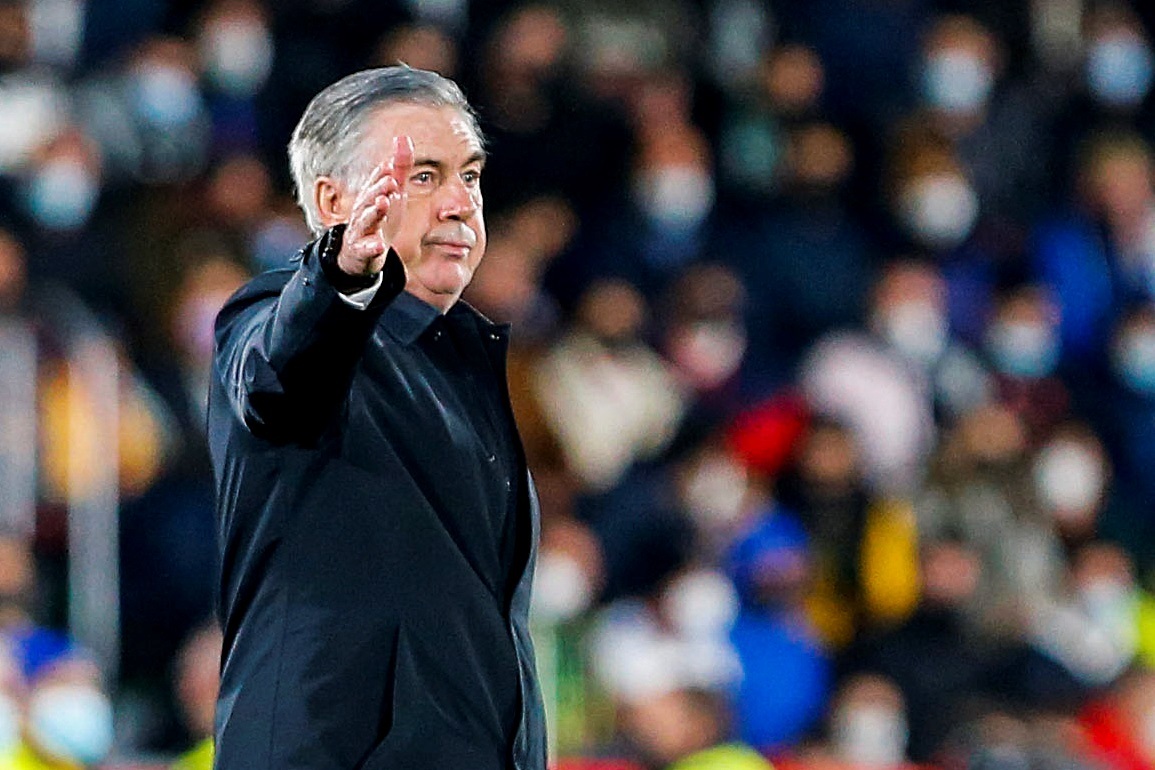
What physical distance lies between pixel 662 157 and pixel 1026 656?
7.92ft

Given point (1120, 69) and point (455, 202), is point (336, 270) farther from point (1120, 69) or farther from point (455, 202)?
point (1120, 69)

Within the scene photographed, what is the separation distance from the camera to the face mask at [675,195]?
9.05 m

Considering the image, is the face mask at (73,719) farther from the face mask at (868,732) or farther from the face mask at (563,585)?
the face mask at (868,732)

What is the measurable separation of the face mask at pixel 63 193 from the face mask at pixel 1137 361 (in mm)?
4108

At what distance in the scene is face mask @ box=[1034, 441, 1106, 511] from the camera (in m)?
8.94

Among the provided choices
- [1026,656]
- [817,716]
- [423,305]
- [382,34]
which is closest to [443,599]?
[423,305]

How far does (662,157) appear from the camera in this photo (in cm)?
910

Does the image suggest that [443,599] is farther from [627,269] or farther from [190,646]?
[627,269]

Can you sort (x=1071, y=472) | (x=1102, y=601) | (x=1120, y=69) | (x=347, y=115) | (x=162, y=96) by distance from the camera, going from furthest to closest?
(x=1120, y=69), (x=1071, y=472), (x=1102, y=601), (x=162, y=96), (x=347, y=115)

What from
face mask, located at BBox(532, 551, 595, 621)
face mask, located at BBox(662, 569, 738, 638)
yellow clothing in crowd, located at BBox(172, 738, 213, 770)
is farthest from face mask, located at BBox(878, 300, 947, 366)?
→ yellow clothing in crowd, located at BBox(172, 738, 213, 770)

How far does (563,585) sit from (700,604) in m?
0.46

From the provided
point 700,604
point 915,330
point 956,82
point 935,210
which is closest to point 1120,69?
point 956,82

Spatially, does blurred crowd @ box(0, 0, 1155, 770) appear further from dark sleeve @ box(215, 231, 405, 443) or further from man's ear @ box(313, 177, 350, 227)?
dark sleeve @ box(215, 231, 405, 443)

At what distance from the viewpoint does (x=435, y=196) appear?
281 centimetres
